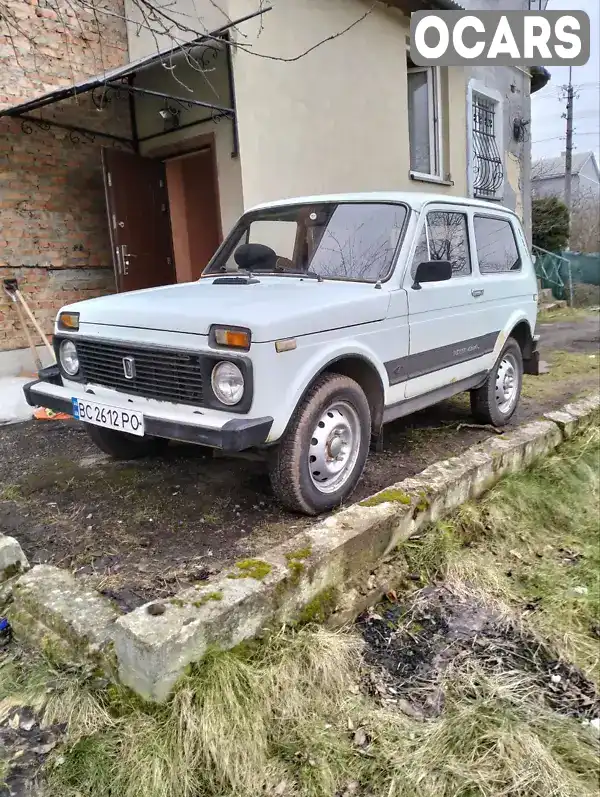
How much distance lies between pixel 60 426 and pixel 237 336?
334cm

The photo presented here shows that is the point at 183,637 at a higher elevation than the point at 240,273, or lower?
lower

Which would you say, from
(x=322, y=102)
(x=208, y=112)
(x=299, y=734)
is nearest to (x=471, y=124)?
(x=322, y=102)

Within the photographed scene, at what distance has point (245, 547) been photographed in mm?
3105

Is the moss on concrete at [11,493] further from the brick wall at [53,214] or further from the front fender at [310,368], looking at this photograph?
the brick wall at [53,214]

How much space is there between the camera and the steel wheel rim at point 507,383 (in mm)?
5277

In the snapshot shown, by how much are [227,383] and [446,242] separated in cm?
221

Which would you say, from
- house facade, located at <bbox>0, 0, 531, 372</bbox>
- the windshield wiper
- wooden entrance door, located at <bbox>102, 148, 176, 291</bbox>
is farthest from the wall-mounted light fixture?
the windshield wiper

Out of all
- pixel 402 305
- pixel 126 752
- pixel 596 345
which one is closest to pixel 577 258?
pixel 596 345

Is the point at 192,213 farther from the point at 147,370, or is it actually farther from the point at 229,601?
the point at 229,601

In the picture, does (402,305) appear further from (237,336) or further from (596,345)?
(596,345)

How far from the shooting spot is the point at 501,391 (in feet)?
17.4

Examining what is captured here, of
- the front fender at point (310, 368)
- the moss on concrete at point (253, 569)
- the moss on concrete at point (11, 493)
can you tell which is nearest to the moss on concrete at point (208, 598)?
the moss on concrete at point (253, 569)

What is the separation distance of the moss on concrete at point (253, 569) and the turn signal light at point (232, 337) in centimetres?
96

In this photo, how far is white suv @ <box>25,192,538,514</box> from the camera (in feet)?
9.79
